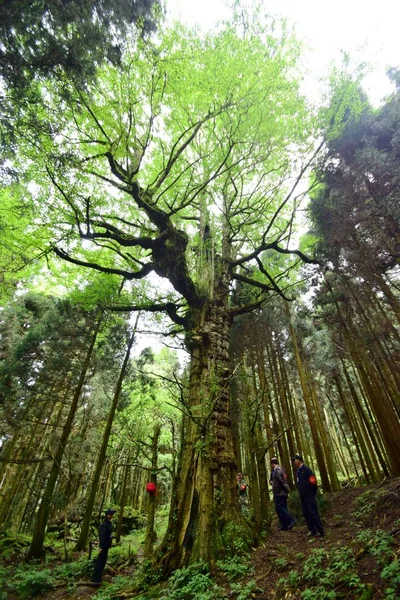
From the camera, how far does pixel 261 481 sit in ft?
20.9

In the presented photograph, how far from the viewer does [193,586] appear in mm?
3312

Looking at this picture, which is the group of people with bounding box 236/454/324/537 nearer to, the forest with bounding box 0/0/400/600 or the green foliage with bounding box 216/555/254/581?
the forest with bounding box 0/0/400/600

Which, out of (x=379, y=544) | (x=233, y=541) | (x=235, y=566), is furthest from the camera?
(x=233, y=541)

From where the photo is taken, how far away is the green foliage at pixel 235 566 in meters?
3.44

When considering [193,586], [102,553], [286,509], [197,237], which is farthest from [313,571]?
[197,237]

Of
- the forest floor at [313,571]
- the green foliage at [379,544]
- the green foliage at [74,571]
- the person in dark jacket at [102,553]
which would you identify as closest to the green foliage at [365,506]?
the forest floor at [313,571]

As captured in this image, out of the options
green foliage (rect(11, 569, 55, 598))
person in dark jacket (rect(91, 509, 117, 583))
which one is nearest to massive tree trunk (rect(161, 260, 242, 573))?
person in dark jacket (rect(91, 509, 117, 583))

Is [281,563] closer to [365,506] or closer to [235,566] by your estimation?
[235,566]

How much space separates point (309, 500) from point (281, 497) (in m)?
1.69

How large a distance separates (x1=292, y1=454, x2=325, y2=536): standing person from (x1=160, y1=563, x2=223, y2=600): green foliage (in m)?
2.22

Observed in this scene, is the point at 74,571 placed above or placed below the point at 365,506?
below

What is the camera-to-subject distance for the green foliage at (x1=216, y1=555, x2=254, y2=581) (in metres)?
3.44

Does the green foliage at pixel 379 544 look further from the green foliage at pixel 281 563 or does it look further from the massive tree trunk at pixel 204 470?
the massive tree trunk at pixel 204 470

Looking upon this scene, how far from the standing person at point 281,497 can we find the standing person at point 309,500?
114 centimetres
